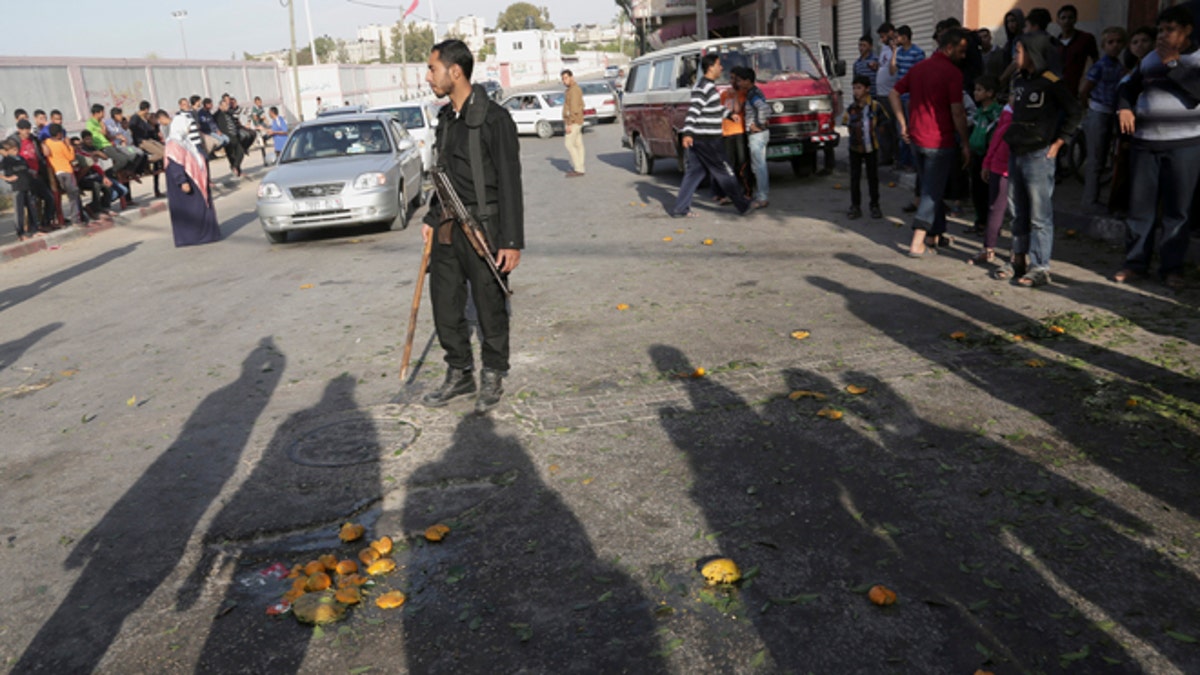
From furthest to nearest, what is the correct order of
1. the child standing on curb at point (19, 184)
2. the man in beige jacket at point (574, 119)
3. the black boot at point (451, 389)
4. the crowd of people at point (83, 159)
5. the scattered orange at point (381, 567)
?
1. the man in beige jacket at point (574, 119)
2. the crowd of people at point (83, 159)
3. the child standing on curb at point (19, 184)
4. the black boot at point (451, 389)
5. the scattered orange at point (381, 567)

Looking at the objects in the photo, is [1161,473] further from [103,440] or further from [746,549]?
[103,440]

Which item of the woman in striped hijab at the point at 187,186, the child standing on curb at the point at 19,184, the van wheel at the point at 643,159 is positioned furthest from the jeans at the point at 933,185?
the child standing on curb at the point at 19,184

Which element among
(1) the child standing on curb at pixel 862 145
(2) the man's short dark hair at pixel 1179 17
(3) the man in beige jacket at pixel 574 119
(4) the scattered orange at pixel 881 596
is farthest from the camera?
(3) the man in beige jacket at pixel 574 119

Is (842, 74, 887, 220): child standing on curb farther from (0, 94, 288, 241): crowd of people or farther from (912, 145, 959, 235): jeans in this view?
(0, 94, 288, 241): crowd of people

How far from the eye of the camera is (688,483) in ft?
14.7

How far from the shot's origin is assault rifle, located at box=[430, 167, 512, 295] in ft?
18.2

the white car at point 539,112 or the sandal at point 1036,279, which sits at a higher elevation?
the white car at point 539,112

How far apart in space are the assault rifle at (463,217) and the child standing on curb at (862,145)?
6.65m

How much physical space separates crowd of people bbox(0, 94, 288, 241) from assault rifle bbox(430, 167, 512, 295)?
→ 9786 mm

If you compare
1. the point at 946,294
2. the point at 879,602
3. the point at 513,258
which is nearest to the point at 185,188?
the point at 513,258

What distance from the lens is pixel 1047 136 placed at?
24.3 ft

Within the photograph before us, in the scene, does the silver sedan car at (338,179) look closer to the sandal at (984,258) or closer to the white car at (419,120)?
the white car at (419,120)

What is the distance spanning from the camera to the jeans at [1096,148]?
9.70m

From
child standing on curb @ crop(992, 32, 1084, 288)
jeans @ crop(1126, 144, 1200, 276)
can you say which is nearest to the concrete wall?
child standing on curb @ crop(992, 32, 1084, 288)
